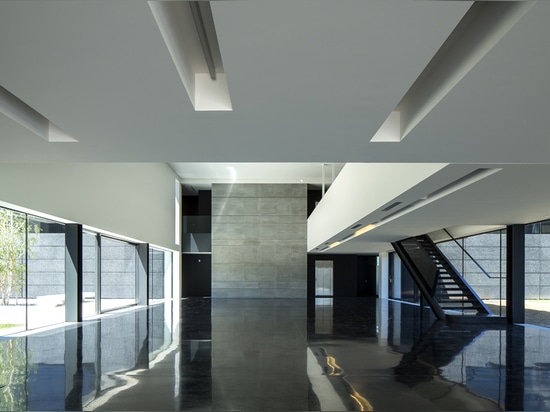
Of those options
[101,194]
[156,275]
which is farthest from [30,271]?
[156,275]

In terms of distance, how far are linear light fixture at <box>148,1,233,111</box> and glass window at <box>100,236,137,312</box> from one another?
627 inches

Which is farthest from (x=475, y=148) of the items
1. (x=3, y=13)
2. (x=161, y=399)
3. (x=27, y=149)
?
(x=27, y=149)

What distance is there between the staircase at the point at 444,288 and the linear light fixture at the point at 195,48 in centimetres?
1328

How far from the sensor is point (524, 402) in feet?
20.0

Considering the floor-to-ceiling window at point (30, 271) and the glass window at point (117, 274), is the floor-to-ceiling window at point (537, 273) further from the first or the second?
the glass window at point (117, 274)

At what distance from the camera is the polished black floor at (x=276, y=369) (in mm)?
6082

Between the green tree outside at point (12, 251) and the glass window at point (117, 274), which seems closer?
the green tree outside at point (12, 251)

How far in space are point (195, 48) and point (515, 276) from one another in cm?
1430

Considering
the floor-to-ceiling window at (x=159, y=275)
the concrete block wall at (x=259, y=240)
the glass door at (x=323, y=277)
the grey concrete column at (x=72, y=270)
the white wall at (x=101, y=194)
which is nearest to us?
the white wall at (x=101, y=194)

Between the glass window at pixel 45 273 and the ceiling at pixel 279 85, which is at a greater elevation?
the ceiling at pixel 279 85

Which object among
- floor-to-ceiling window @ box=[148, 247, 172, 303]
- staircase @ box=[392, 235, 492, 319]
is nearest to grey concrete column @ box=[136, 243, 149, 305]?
floor-to-ceiling window @ box=[148, 247, 172, 303]

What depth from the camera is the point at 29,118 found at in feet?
19.4

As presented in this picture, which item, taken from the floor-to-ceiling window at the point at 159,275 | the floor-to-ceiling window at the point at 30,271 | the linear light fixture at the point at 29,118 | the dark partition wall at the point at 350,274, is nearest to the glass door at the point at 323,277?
the dark partition wall at the point at 350,274

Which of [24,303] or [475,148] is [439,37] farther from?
[24,303]
